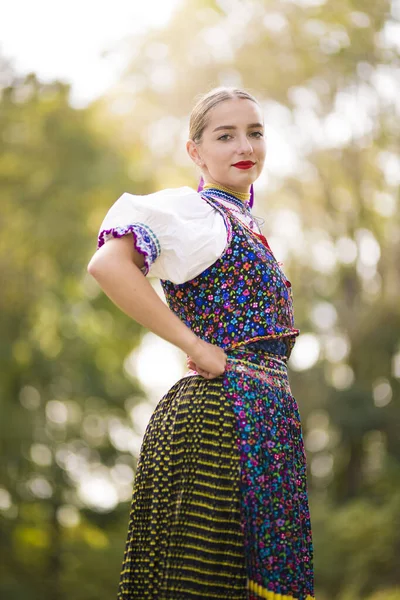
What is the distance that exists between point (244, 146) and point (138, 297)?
49cm

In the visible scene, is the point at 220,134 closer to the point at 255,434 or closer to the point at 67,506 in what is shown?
the point at 255,434

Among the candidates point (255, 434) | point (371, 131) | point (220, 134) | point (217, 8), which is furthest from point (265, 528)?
point (371, 131)

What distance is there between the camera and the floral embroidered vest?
77.1 inches

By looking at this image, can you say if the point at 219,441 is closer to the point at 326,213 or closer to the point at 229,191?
the point at 229,191

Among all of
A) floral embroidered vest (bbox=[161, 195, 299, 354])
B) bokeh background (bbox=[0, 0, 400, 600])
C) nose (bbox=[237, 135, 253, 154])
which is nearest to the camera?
floral embroidered vest (bbox=[161, 195, 299, 354])

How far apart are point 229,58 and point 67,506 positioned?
6.56 meters

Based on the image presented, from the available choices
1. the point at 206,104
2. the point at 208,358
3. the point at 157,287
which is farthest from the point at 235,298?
the point at 157,287

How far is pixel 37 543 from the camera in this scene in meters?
11.6

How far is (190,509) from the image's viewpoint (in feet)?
6.13

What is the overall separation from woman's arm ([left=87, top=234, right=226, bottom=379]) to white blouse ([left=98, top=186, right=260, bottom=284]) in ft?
0.09

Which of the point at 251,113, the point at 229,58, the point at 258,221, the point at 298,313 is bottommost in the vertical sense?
the point at 258,221

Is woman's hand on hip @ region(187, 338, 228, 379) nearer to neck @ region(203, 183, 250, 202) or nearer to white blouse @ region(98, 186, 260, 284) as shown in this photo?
white blouse @ region(98, 186, 260, 284)

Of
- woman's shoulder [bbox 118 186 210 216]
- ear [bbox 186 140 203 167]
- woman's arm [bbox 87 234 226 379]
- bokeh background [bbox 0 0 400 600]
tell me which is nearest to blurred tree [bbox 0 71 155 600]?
bokeh background [bbox 0 0 400 600]

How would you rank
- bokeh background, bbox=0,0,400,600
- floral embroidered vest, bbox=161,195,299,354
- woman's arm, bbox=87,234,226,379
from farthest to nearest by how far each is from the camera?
1. bokeh background, bbox=0,0,400,600
2. floral embroidered vest, bbox=161,195,299,354
3. woman's arm, bbox=87,234,226,379
